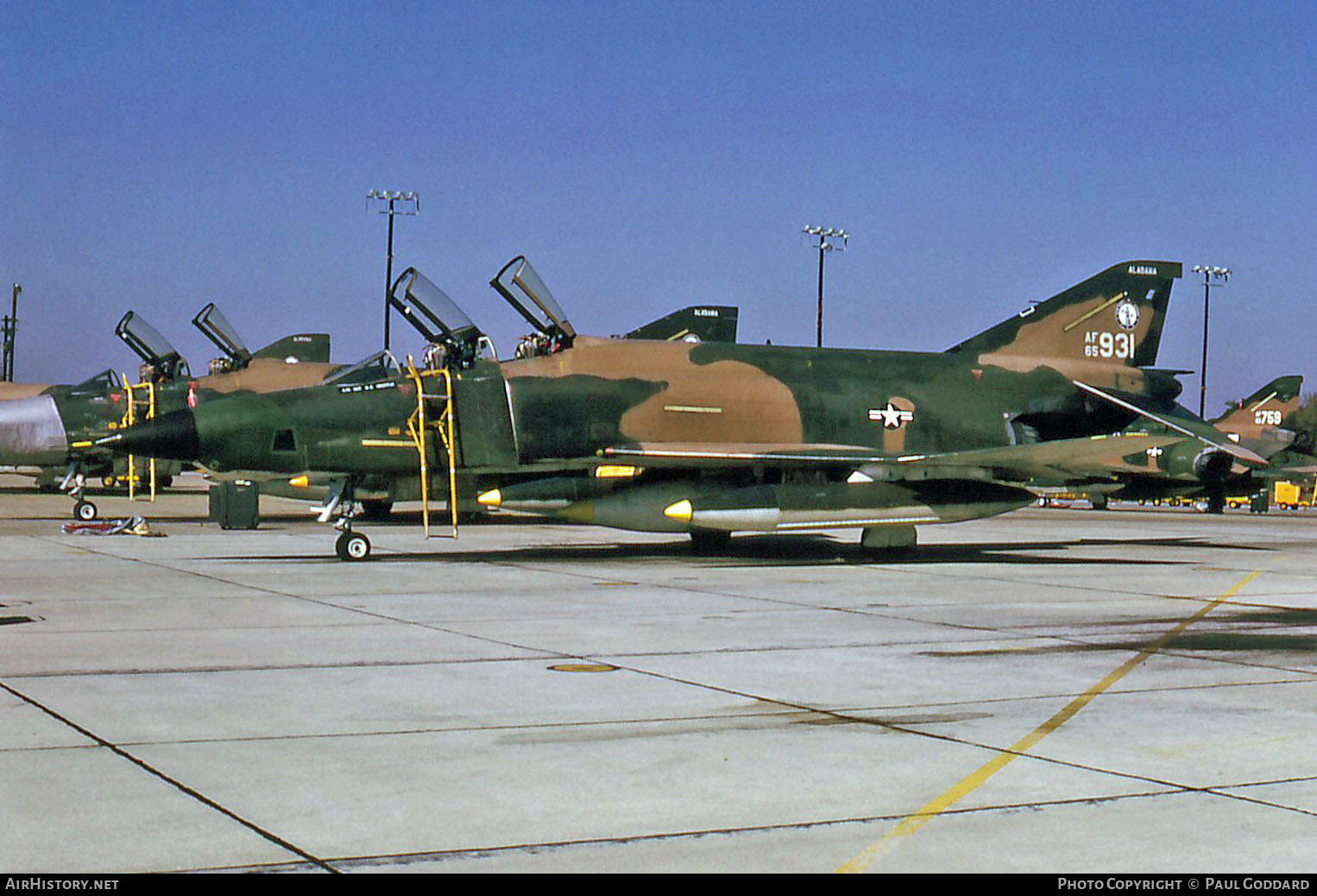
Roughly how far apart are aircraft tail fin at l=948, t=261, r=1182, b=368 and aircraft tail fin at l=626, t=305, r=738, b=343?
6750 mm

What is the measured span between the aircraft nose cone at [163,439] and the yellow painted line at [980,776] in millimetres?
10618

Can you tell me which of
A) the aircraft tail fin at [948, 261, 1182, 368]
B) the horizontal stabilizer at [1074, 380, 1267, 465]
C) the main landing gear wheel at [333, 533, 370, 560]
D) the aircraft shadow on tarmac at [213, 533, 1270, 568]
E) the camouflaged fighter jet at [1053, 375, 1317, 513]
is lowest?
the aircraft shadow on tarmac at [213, 533, 1270, 568]

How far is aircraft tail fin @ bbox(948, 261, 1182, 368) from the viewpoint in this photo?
2131 centimetres

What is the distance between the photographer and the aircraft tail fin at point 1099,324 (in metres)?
21.3

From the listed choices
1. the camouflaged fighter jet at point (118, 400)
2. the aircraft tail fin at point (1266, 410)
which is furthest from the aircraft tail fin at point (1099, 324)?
the aircraft tail fin at point (1266, 410)

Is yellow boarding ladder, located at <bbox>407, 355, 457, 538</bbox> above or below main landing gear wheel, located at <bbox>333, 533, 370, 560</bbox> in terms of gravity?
above

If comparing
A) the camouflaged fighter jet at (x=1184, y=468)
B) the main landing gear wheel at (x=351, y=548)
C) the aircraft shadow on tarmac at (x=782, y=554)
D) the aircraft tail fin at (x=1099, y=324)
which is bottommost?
the aircraft shadow on tarmac at (x=782, y=554)

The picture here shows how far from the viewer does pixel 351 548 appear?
667 inches

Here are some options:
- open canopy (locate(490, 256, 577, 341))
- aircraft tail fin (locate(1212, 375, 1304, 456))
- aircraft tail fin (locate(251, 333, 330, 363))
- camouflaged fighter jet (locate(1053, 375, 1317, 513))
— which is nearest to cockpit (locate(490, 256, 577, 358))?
open canopy (locate(490, 256, 577, 341))

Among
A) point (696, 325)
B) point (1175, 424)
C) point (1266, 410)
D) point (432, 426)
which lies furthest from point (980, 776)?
point (1266, 410)

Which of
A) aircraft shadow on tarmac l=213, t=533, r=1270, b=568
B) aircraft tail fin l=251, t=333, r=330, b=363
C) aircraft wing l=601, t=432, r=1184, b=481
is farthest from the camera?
aircraft tail fin l=251, t=333, r=330, b=363

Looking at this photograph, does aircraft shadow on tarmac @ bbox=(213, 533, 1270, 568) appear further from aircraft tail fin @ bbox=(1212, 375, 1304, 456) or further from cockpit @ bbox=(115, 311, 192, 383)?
aircraft tail fin @ bbox=(1212, 375, 1304, 456)

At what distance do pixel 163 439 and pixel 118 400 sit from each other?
11.4 metres

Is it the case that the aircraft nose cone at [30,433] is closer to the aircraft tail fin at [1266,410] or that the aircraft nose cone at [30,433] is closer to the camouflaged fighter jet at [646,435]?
the camouflaged fighter jet at [646,435]
